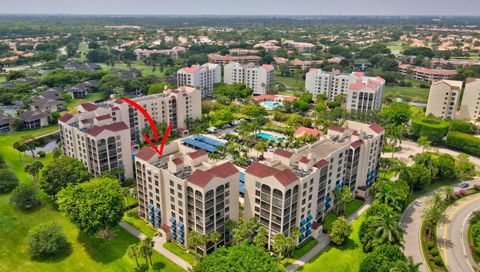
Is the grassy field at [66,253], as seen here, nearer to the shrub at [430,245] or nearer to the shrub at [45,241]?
the shrub at [45,241]

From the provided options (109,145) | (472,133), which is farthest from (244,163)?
(472,133)

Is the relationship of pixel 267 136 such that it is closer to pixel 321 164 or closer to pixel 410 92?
pixel 321 164

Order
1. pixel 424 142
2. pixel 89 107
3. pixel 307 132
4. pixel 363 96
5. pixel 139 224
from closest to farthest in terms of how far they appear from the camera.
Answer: pixel 139 224
pixel 89 107
pixel 424 142
pixel 307 132
pixel 363 96

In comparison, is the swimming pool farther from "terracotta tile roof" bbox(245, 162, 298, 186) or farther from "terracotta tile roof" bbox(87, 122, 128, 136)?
"terracotta tile roof" bbox(245, 162, 298, 186)

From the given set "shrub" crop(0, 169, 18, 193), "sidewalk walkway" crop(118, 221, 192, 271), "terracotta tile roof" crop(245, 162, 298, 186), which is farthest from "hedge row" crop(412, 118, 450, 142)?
"shrub" crop(0, 169, 18, 193)

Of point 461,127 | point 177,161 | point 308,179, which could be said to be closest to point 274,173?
point 308,179

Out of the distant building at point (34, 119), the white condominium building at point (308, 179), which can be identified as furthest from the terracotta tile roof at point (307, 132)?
the distant building at point (34, 119)

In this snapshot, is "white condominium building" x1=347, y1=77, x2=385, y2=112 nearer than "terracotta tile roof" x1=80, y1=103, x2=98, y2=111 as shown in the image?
No
